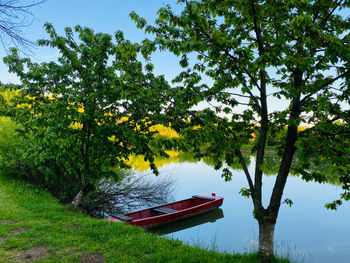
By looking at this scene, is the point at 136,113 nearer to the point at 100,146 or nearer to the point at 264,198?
the point at 100,146

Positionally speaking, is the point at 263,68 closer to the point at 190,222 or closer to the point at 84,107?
the point at 84,107

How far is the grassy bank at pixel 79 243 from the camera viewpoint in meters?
5.66

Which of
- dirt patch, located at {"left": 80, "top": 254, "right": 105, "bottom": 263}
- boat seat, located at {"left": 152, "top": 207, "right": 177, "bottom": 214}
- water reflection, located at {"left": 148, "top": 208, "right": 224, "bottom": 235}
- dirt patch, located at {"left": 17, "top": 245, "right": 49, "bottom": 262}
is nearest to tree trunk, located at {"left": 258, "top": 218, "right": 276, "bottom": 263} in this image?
dirt patch, located at {"left": 80, "top": 254, "right": 105, "bottom": 263}

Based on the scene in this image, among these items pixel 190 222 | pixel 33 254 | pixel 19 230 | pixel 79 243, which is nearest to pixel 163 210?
pixel 190 222

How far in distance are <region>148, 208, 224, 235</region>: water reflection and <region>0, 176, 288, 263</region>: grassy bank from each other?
155 inches

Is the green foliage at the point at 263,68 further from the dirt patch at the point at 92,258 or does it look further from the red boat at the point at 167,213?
the red boat at the point at 167,213

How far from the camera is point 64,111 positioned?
7520 millimetres

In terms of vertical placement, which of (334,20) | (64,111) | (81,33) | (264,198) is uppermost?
(81,33)

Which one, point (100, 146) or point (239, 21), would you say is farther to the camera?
point (100, 146)

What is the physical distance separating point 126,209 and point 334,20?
11.5 m

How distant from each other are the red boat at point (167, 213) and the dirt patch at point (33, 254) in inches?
143

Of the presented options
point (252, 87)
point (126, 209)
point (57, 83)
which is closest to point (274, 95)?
point (252, 87)

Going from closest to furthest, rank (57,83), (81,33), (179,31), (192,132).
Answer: (192,132), (179,31), (81,33), (57,83)

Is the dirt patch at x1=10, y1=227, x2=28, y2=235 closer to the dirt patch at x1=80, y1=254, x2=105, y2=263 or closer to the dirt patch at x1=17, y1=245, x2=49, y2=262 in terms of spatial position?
the dirt patch at x1=17, y1=245, x2=49, y2=262
